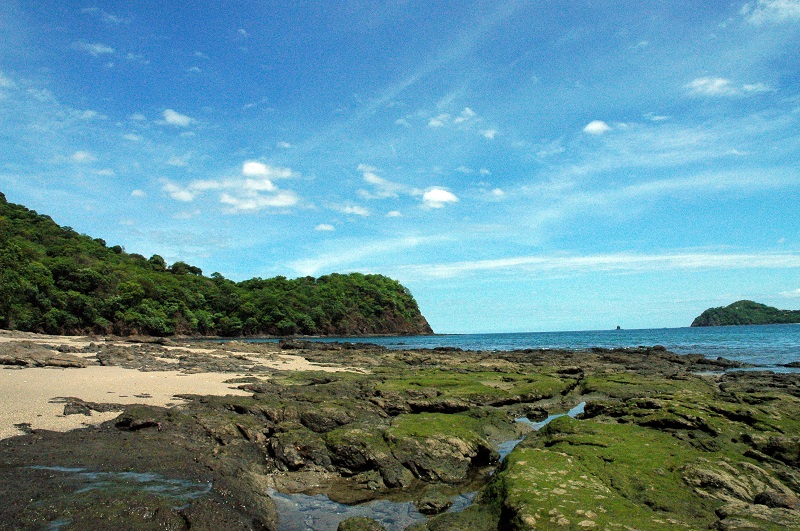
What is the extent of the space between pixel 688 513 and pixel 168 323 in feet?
312

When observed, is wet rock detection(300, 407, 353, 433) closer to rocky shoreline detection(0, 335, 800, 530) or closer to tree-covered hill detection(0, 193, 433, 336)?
rocky shoreline detection(0, 335, 800, 530)

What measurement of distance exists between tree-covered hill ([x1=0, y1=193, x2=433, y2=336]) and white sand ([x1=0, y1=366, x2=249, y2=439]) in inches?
2058

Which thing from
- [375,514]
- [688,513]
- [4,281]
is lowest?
[375,514]

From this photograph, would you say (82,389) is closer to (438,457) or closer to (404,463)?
(404,463)

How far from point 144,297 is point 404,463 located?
289 ft

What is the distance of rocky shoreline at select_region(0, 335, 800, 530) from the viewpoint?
6.65 metres

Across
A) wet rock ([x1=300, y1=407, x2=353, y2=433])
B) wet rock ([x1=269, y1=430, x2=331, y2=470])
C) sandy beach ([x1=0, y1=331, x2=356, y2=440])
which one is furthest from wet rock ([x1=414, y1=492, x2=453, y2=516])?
sandy beach ([x1=0, y1=331, x2=356, y2=440])

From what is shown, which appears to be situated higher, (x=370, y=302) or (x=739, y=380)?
(x=370, y=302)

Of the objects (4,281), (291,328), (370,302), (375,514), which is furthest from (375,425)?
(370,302)

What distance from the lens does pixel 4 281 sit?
185ft

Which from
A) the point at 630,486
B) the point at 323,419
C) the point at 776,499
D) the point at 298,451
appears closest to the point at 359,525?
the point at 298,451

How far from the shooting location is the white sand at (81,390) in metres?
11.0

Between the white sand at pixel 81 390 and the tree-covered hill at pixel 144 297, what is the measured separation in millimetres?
52272

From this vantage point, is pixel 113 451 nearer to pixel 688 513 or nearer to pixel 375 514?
pixel 375 514
